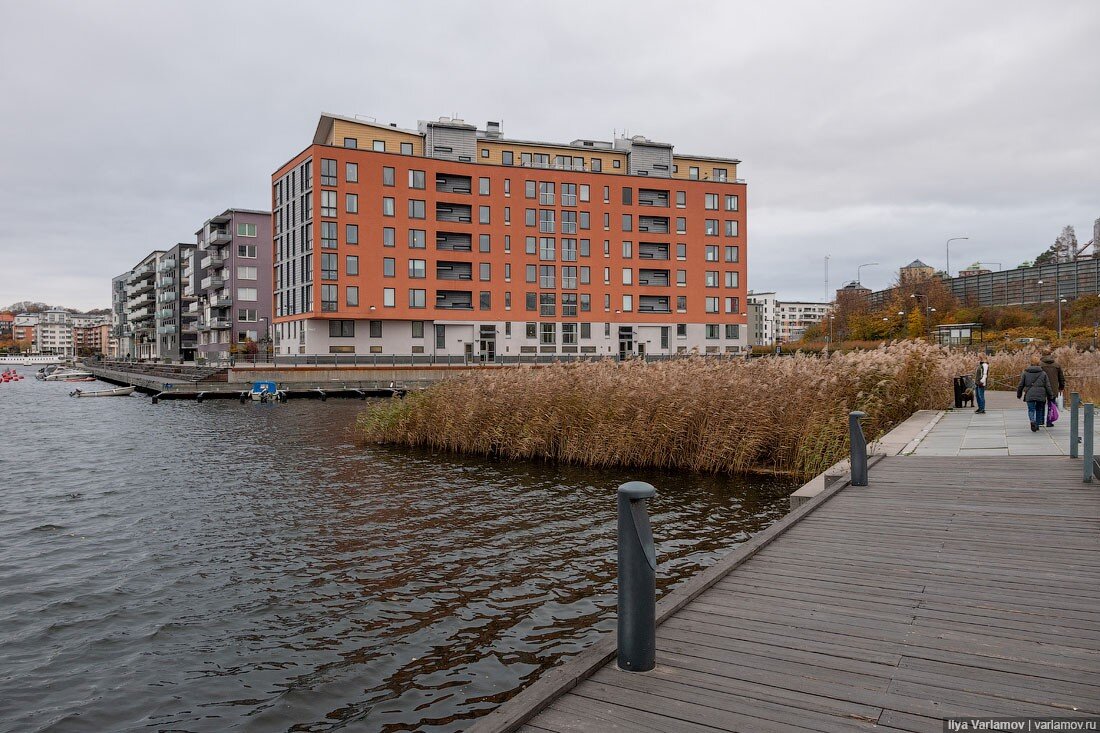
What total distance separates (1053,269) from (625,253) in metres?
50.1

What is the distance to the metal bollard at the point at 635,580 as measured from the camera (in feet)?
13.7

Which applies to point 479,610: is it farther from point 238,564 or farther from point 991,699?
point 991,699

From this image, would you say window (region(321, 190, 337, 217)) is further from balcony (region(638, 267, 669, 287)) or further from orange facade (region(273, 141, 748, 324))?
balcony (region(638, 267, 669, 287))

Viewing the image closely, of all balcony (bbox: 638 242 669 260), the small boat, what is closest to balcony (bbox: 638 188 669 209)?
balcony (bbox: 638 242 669 260)

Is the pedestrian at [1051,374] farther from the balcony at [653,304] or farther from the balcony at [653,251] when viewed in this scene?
the balcony at [653,251]

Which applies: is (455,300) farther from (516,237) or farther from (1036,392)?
(1036,392)

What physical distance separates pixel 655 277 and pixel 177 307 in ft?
234

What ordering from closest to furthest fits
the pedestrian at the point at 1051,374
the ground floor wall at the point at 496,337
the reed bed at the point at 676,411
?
the reed bed at the point at 676,411
the pedestrian at the point at 1051,374
the ground floor wall at the point at 496,337

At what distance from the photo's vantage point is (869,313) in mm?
90000

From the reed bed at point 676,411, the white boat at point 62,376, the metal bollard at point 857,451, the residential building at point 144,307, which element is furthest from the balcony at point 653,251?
the residential building at point 144,307

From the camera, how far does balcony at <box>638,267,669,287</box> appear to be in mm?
70625

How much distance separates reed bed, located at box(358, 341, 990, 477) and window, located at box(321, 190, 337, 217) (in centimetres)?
4195

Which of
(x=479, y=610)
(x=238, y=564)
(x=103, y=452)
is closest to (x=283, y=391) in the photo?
(x=103, y=452)

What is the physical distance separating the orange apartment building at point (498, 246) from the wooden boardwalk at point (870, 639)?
182ft
